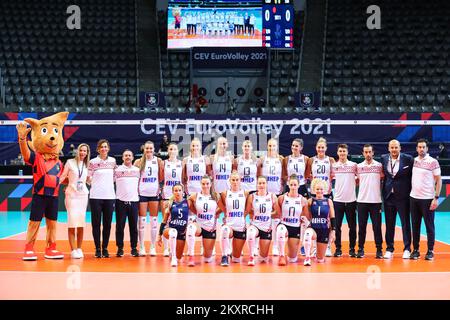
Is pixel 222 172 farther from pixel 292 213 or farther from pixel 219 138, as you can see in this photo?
pixel 292 213

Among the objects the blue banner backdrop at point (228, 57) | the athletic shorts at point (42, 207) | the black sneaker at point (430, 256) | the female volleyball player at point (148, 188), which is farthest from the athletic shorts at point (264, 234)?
the blue banner backdrop at point (228, 57)

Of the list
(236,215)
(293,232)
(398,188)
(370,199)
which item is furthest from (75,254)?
(398,188)

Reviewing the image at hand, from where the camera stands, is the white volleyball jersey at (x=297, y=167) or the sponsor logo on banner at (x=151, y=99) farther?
the sponsor logo on banner at (x=151, y=99)

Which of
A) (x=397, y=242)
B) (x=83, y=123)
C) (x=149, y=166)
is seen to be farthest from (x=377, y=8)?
(x=149, y=166)

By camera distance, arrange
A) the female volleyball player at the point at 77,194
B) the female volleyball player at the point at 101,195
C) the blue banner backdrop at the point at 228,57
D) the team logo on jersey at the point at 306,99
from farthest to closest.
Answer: the blue banner backdrop at the point at 228,57 → the team logo on jersey at the point at 306,99 → the female volleyball player at the point at 101,195 → the female volleyball player at the point at 77,194

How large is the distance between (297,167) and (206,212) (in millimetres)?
1912

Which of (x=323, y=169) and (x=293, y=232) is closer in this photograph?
(x=293, y=232)

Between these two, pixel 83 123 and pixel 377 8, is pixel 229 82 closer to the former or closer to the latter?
pixel 377 8

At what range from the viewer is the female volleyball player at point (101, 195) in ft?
32.3

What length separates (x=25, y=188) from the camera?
16562mm

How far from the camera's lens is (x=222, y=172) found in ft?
34.7

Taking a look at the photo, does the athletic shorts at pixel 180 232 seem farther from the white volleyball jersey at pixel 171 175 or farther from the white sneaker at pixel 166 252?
the white volleyball jersey at pixel 171 175

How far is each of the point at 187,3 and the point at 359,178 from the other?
51.1ft

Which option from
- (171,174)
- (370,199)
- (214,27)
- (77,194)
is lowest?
(370,199)
